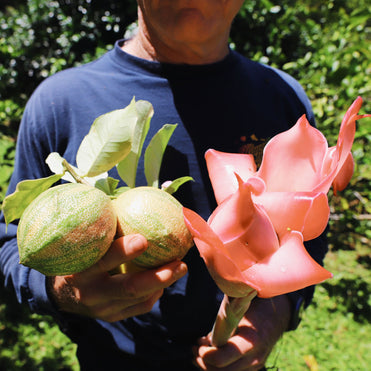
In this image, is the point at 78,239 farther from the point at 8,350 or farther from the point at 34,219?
the point at 8,350

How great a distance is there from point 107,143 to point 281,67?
298 cm

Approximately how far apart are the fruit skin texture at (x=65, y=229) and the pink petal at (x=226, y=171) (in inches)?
10.3

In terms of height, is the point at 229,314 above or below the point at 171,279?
below

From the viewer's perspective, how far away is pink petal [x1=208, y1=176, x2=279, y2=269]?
57 cm

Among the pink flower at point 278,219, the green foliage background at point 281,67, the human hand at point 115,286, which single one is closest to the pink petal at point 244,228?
the pink flower at point 278,219

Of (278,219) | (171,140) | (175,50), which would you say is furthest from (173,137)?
(278,219)

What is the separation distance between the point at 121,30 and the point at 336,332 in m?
4.23

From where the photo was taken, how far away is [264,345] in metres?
1.29

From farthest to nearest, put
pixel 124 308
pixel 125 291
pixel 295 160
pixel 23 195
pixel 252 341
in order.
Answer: pixel 252 341, pixel 124 308, pixel 125 291, pixel 23 195, pixel 295 160

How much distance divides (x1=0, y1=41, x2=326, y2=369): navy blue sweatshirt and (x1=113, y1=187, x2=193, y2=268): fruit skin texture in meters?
0.57

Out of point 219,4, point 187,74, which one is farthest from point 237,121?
point 219,4

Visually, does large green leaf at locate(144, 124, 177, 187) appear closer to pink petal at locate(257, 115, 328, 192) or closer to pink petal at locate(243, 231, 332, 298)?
pink petal at locate(257, 115, 328, 192)

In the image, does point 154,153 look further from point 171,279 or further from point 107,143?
point 171,279

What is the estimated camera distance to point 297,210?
1.91 ft
